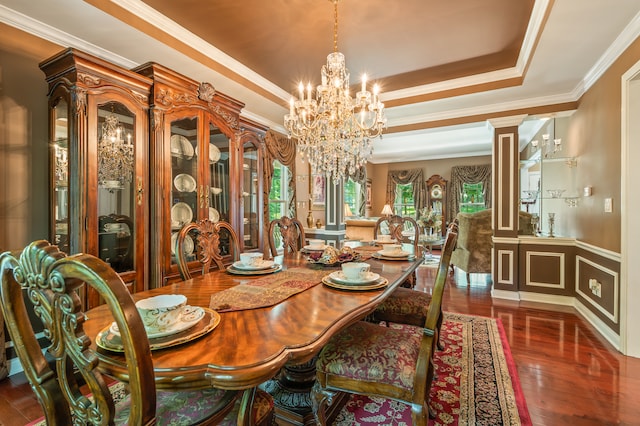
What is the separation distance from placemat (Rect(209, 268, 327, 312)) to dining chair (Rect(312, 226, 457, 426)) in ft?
1.00

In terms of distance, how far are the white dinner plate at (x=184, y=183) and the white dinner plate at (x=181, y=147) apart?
0.17m

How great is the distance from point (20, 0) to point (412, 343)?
305 cm

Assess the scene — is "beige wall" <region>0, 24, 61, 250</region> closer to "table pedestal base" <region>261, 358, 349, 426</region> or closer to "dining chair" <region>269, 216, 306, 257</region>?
"dining chair" <region>269, 216, 306, 257</region>

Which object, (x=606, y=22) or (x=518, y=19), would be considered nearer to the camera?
(x=606, y=22)

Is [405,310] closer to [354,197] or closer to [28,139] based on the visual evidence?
[28,139]

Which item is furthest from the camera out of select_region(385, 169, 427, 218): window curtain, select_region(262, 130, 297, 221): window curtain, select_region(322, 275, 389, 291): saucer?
select_region(385, 169, 427, 218): window curtain

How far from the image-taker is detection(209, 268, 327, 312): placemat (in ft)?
4.11

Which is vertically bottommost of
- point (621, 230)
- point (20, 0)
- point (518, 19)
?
point (621, 230)

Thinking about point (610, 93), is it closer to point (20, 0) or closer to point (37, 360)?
point (37, 360)

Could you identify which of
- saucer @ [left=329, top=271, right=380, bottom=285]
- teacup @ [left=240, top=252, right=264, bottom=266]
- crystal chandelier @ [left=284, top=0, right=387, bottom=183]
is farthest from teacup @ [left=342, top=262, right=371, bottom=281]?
crystal chandelier @ [left=284, top=0, right=387, bottom=183]

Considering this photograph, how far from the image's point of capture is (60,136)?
7.00ft

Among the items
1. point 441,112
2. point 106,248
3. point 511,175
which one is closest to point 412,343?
point 106,248

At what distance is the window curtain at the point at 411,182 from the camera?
898cm

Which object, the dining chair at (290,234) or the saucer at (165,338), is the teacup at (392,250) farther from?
the saucer at (165,338)
